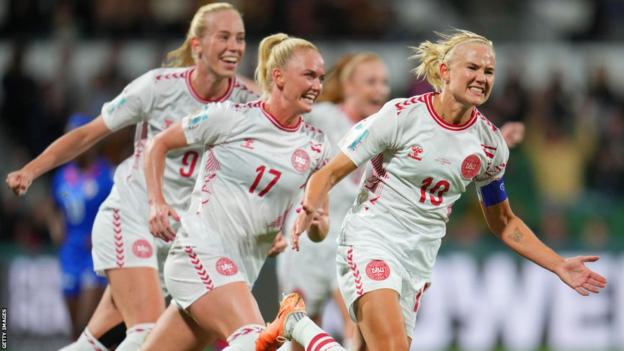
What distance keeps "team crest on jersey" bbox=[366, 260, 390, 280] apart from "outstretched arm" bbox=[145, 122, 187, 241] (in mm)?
1031

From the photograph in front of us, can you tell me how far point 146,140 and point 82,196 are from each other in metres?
3.38

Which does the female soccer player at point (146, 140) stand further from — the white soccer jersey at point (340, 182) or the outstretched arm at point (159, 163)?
the white soccer jersey at point (340, 182)

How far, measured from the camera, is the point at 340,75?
8914 mm

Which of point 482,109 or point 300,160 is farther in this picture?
point 482,109

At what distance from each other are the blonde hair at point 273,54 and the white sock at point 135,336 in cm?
150

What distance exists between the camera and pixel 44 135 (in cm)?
1345

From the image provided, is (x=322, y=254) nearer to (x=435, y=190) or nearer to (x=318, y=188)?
(x=435, y=190)

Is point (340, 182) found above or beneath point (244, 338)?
beneath

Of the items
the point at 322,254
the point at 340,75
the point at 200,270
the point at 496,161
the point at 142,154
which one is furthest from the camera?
the point at 322,254

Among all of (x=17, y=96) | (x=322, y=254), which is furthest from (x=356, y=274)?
(x=17, y=96)

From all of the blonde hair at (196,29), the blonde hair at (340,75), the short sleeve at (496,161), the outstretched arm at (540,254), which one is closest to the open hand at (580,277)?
the outstretched arm at (540,254)

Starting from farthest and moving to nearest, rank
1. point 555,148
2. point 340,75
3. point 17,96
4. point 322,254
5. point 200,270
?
point 555,148
point 17,96
point 322,254
point 340,75
point 200,270

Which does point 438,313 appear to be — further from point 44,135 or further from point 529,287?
point 44,135

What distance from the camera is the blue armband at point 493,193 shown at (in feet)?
20.7
